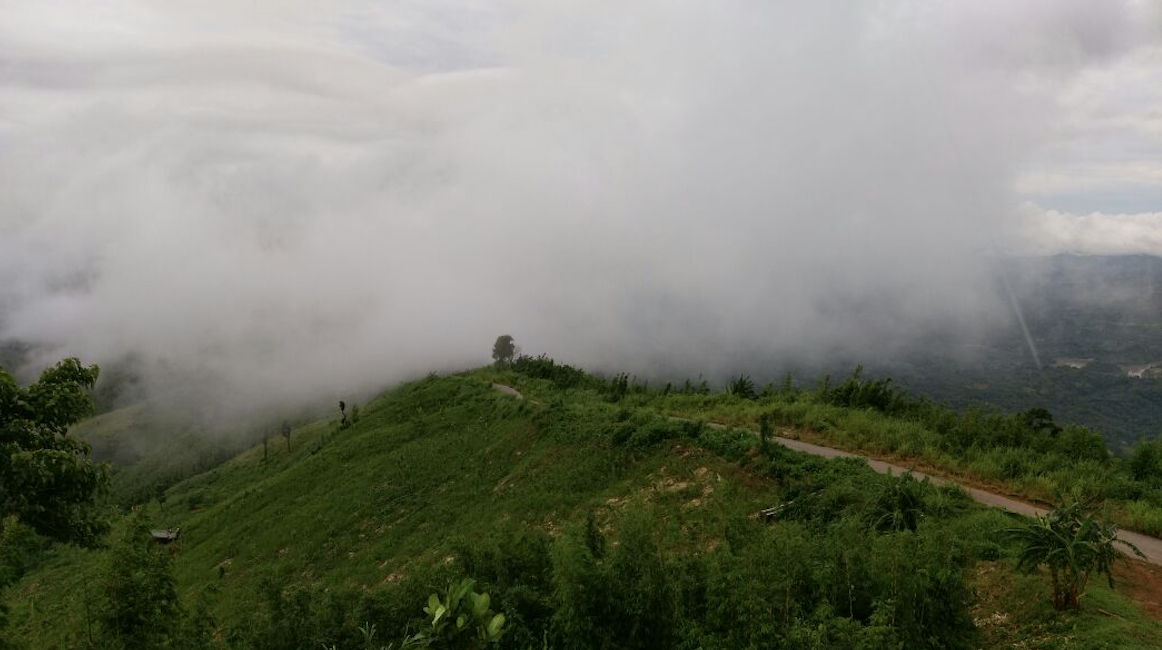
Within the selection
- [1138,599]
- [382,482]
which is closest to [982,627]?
[1138,599]

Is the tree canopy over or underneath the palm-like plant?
over

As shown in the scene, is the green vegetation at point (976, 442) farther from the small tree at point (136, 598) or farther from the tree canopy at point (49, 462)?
→ the tree canopy at point (49, 462)

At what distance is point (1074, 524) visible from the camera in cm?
1002

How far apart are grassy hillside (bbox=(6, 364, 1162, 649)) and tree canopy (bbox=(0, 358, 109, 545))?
4.97ft

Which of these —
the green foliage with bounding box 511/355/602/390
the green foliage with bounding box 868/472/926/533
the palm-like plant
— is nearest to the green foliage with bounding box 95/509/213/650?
the green foliage with bounding box 868/472/926/533

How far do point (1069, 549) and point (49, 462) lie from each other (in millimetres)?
15025

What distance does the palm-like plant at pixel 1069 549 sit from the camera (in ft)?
31.1

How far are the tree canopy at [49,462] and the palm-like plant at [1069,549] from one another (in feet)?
48.5

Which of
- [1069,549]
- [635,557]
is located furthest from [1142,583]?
[635,557]

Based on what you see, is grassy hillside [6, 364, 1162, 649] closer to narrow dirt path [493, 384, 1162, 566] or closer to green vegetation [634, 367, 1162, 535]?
narrow dirt path [493, 384, 1162, 566]

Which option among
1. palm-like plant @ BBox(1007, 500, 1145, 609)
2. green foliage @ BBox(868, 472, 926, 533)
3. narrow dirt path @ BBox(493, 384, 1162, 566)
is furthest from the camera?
green foliage @ BBox(868, 472, 926, 533)

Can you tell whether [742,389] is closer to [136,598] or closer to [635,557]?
[635,557]

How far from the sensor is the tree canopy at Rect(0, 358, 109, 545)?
7309 millimetres

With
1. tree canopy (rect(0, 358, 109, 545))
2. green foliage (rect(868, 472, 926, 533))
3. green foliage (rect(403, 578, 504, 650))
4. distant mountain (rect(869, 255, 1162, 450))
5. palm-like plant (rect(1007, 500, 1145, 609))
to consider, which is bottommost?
distant mountain (rect(869, 255, 1162, 450))
